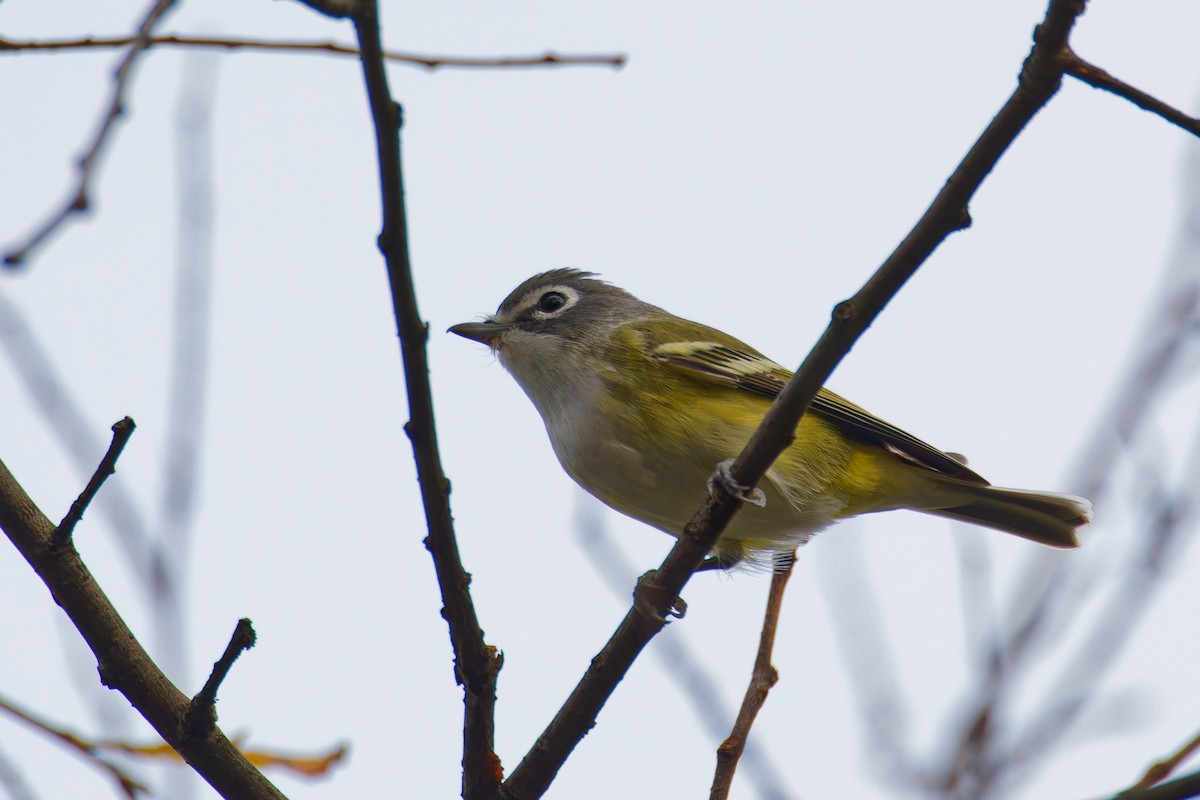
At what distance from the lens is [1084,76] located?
2205 mm

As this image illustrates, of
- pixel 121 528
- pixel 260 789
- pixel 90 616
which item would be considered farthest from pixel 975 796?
pixel 121 528

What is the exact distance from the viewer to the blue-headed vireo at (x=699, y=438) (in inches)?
185

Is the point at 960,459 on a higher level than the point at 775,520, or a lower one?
higher

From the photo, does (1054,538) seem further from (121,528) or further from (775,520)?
(121,528)

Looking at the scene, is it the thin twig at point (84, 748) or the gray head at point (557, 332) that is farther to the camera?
the gray head at point (557, 332)

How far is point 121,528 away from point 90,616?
2.67ft

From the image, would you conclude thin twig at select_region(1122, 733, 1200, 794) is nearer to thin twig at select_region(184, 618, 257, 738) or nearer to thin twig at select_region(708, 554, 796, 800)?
thin twig at select_region(708, 554, 796, 800)

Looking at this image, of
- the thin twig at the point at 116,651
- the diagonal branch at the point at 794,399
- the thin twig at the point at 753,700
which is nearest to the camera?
the diagonal branch at the point at 794,399

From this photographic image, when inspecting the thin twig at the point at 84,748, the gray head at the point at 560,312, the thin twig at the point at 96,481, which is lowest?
the thin twig at the point at 84,748

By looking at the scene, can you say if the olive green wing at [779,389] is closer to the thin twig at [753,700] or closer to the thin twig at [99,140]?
the thin twig at [753,700]

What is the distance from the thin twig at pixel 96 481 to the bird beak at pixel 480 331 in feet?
9.71

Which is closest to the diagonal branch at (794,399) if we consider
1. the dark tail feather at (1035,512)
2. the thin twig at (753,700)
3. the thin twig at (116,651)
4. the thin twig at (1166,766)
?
the thin twig at (753,700)

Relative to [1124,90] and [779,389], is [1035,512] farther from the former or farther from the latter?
[1124,90]

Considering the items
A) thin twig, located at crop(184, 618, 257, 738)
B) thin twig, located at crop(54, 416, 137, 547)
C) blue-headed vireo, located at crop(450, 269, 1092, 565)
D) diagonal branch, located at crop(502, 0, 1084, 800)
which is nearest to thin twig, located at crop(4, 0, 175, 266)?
thin twig, located at crop(54, 416, 137, 547)
